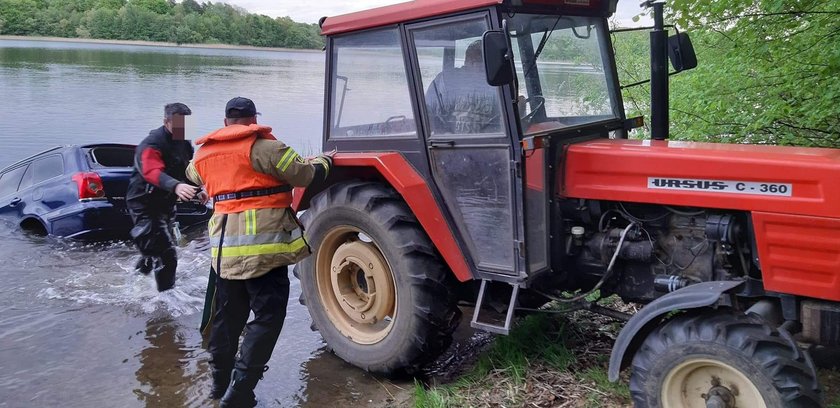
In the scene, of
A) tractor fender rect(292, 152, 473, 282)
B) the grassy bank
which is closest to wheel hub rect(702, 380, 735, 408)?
the grassy bank

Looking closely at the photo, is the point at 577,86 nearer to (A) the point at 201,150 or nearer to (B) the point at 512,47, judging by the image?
(B) the point at 512,47

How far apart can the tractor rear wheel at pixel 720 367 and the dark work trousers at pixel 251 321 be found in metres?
1.94

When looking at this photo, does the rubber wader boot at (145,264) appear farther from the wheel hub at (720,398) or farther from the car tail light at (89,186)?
the wheel hub at (720,398)

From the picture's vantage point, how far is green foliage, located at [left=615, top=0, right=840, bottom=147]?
5.12 m

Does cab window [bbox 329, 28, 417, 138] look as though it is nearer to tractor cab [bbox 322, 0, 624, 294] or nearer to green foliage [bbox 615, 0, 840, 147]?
tractor cab [bbox 322, 0, 624, 294]

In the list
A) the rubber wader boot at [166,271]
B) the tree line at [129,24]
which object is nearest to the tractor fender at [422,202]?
the rubber wader boot at [166,271]

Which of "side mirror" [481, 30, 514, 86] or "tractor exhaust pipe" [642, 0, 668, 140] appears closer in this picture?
"side mirror" [481, 30, 514, 86]

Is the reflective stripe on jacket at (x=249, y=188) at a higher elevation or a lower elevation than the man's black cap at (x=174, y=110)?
lower

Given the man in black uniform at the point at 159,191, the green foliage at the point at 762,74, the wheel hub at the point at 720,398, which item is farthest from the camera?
the man in black uniform at the point at 159,191

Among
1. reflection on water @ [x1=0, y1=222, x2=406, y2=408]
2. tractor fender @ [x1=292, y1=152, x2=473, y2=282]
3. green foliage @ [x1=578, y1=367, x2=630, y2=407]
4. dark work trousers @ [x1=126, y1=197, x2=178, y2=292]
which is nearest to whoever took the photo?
green foliage @ [x1=578, y1=367, x2=630, y2=407]

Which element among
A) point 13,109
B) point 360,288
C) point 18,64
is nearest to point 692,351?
point 360,288

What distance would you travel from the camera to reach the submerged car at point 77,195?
293 inches

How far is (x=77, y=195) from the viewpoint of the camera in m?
7.41

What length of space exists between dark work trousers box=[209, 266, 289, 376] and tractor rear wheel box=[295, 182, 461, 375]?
22.1 inches
